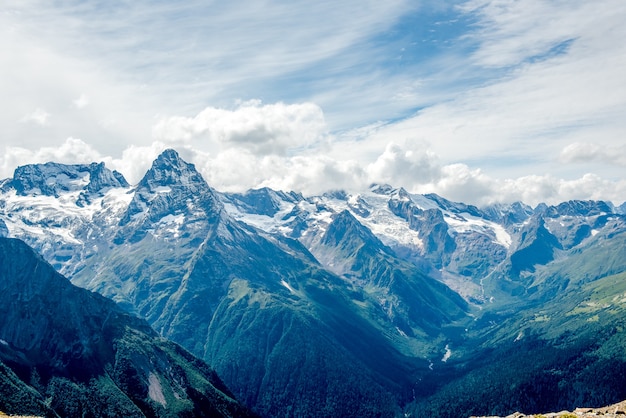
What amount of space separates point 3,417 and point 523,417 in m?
159

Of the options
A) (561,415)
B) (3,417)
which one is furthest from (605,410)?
(3,417)

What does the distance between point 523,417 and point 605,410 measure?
21.9m

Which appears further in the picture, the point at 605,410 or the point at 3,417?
the point at 3,417

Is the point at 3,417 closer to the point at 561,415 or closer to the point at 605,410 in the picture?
the point at 561,415

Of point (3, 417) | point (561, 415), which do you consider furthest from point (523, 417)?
point (3, 417)

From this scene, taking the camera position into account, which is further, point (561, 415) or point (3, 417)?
point (3, 417)

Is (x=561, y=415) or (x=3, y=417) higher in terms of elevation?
(x=3, y=417)

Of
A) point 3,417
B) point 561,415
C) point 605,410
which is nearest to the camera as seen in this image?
point 561,415

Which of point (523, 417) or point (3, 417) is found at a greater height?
point (3, 417)

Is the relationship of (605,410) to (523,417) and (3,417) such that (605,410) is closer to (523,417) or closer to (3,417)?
(523,417)

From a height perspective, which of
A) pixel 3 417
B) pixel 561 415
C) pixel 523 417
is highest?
pixel 3 417

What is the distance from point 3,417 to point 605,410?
17917cm

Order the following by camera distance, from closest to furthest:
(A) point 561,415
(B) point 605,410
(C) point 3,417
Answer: (A) point 561,415, (B) point 605,410, (C) point 3,417

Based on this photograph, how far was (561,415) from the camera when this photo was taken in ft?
488
